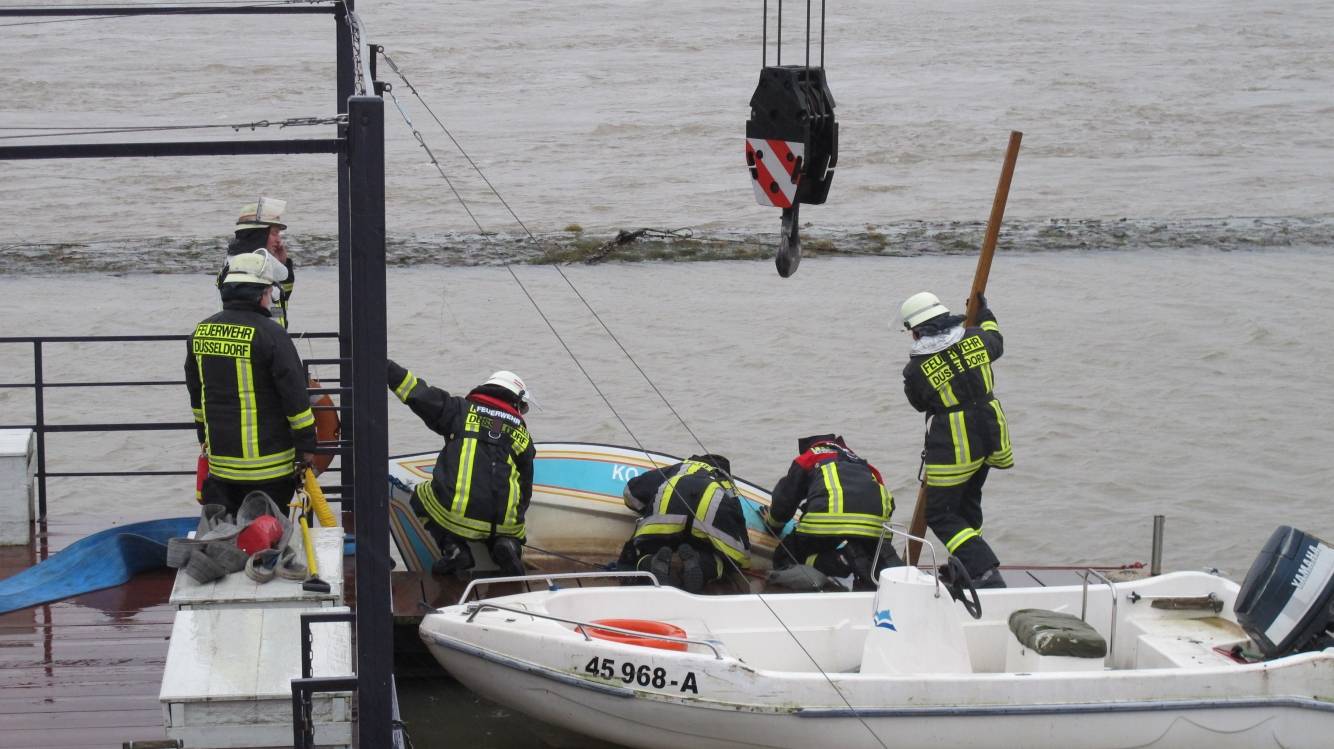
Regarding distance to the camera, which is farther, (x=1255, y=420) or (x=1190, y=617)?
(x=1255, y=420)

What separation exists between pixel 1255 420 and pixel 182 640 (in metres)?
12.9

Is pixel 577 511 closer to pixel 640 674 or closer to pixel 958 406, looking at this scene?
pixel 640 674

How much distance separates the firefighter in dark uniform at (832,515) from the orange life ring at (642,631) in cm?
92

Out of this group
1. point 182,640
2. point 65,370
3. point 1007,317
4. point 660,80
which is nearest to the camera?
point 182,640

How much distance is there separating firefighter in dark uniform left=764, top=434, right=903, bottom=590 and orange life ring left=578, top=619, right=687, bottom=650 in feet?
3.00

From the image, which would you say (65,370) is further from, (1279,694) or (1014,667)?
(1279,694)

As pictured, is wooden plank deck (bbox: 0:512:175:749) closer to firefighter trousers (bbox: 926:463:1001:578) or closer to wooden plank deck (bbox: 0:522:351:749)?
wooden plank deck (bbox: 0:522:351:749)

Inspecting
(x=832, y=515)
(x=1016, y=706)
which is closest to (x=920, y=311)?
(x=832, y=515)

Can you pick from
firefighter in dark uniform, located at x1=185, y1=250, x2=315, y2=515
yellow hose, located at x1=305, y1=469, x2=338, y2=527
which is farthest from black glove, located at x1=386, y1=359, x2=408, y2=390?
firefighter in dark uniform, located at x1=185, y1=250, x2=315, y2=515

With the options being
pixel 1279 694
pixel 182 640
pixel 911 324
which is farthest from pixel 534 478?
pixel 1279 694

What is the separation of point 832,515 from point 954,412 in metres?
0.89

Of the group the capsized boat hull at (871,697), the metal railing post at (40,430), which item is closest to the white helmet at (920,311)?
the capsized boat hull at (871,697)

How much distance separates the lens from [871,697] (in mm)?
6711

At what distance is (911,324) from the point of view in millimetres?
8109
